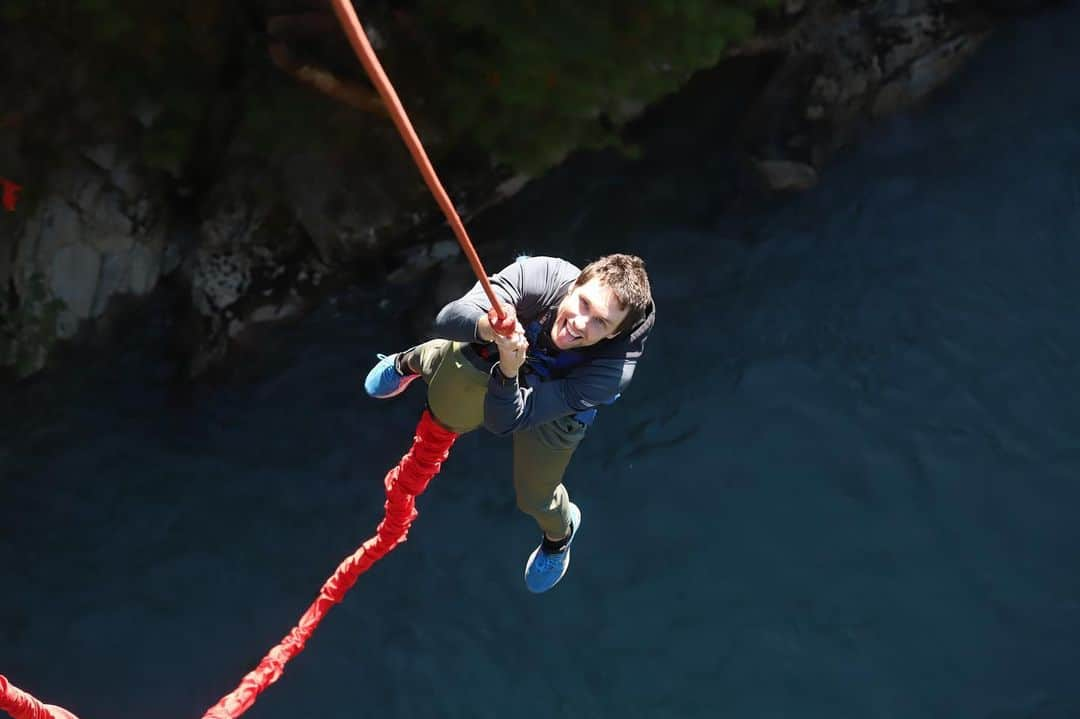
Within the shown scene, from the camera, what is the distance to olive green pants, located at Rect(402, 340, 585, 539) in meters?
3.53

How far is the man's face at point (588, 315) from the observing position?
9.70 ft

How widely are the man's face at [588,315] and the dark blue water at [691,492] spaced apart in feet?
10.5

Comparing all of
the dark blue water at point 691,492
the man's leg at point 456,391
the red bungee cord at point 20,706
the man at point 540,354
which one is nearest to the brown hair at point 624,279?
the man at point 540,354

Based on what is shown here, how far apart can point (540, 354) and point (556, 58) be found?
2.33m

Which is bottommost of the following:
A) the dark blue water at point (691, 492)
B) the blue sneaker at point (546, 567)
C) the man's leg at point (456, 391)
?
the dark blue water at point (691, 492)

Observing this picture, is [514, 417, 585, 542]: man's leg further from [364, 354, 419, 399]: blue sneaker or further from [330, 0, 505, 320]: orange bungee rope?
[330, 0, 505, 320]: orange bungee rope

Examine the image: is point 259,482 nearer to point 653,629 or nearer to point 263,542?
point 263,542

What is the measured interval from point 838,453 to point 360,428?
2.95 m

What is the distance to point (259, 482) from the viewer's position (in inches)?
252

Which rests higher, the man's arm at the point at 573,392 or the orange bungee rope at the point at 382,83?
the orange bungee rope at the point at 382,83

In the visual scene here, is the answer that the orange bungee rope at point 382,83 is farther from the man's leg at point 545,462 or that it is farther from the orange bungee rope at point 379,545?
the man's leg at point 545,462

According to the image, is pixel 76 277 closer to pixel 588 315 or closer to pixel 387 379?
pixel 387 379

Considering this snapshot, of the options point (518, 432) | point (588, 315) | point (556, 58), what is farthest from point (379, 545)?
point (556, 58)

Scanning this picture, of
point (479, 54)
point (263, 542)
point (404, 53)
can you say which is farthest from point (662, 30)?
point (263, 542)
